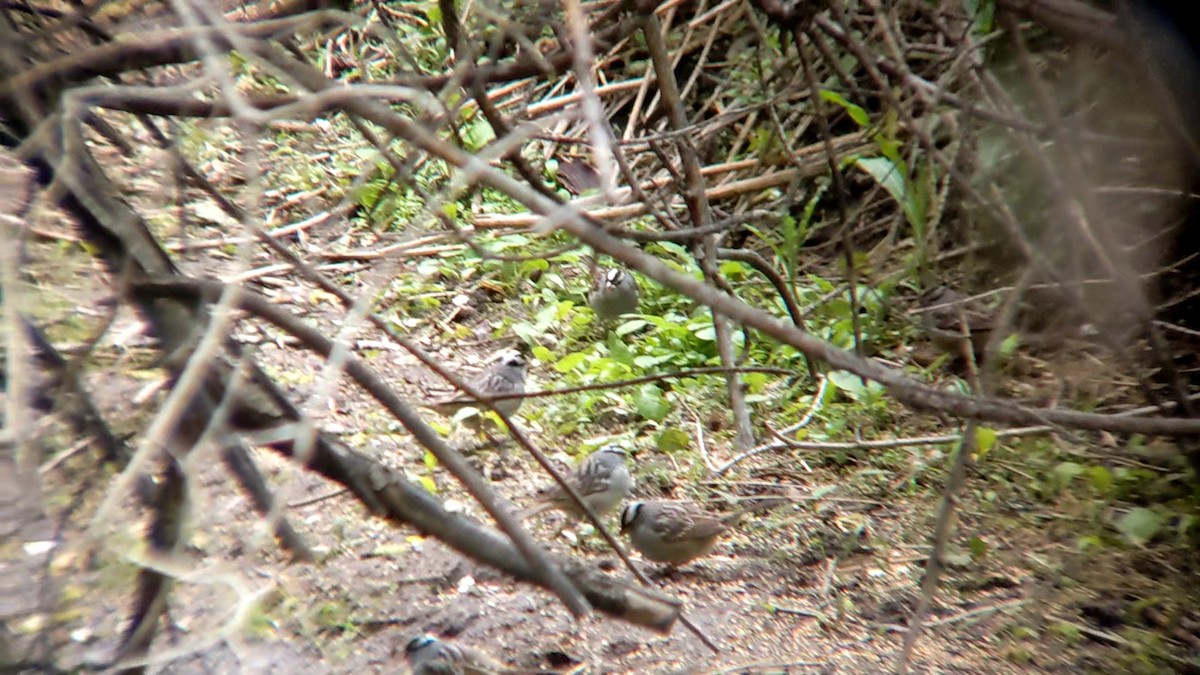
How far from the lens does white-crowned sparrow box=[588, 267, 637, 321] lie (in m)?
5.37

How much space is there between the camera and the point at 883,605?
3502 mm

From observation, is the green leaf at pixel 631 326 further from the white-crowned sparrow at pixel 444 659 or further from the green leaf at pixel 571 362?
the white-crowned sparrow at pixel 444 659

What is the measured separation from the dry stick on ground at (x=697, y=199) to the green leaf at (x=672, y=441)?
0.26 m

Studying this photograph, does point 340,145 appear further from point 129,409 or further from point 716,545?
point 129,409

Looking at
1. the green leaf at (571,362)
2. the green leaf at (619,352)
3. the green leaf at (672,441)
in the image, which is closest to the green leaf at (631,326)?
the green leaf at (619,352)

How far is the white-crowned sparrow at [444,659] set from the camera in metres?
3.06

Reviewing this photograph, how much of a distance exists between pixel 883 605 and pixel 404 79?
7.54ft

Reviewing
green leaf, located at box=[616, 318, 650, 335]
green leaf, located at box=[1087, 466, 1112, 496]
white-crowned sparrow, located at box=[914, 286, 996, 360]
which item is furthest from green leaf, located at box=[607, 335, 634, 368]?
green leaf, located at box=[1087, 466, 1112, 496]

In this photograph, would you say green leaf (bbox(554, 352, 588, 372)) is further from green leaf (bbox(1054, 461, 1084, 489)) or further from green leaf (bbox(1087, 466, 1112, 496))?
green leaf (bbox(1087, 466, 1112, 496))

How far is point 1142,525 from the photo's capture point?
11.6 feet

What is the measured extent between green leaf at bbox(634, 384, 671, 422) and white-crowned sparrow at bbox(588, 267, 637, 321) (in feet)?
2.22

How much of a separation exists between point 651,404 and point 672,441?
237 millimetres

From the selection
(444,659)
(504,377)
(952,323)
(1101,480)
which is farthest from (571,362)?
(1101,480)

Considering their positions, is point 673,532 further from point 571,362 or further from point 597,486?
point 571,362
